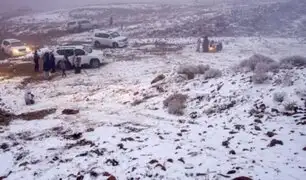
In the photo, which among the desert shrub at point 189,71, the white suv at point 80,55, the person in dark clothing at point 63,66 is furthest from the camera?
the white suv at point 80,55

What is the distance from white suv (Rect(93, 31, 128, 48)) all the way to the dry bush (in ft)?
58.3

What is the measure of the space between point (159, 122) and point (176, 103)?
50.6 inches

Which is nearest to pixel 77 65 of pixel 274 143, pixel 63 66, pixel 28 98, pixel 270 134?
pixel 63 66

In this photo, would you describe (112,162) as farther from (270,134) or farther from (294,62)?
(294,62)

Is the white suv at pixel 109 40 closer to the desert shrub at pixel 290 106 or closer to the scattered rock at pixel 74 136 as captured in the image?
the scattered rock at pixel 74 136

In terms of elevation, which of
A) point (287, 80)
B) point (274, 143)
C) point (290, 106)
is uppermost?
point (287, 80)

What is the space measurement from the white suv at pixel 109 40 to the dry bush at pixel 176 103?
699 inches

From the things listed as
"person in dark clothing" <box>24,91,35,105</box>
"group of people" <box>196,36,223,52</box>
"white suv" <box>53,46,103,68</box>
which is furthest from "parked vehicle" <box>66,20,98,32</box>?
"person in dark clothing" <box>24,91,35,105</box>

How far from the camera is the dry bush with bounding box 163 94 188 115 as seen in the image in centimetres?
1367

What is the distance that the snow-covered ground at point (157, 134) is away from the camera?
9453mm

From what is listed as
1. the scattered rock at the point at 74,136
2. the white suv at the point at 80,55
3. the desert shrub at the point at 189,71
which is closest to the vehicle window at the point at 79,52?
the white suv at the point at 80,55

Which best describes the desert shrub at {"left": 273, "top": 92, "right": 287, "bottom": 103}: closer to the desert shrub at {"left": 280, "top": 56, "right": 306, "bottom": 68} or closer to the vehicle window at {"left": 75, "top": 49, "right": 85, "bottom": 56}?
the desert shrub at {"left": 280, "top": 56, "right": 306, "bottom": 68}

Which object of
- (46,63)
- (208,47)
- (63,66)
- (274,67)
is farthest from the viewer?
(208,47)

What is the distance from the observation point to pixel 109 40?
32.2 meters
